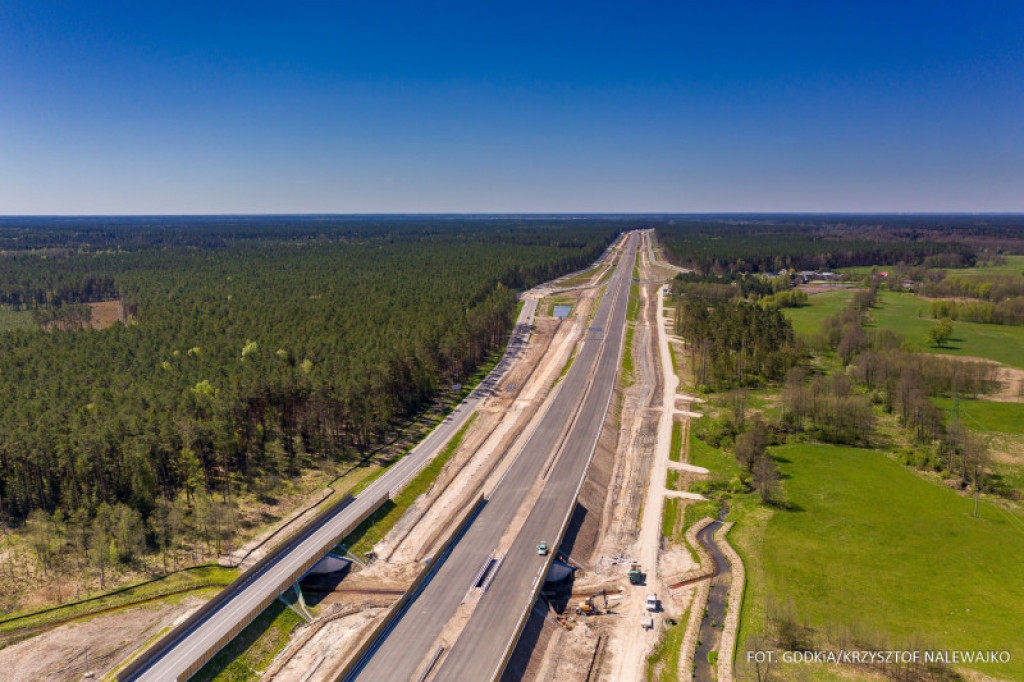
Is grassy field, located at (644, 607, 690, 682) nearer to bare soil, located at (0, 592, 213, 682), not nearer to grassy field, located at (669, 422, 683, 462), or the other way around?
grassy field, located at (669, 422, 683, 462)

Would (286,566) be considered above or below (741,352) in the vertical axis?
below

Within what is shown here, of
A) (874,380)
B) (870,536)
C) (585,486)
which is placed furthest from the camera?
(874,380)

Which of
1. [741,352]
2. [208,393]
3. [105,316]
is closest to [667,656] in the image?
[208,393]

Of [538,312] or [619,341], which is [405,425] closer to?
[619,341]

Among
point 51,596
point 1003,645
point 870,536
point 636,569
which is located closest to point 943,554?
point 870,536

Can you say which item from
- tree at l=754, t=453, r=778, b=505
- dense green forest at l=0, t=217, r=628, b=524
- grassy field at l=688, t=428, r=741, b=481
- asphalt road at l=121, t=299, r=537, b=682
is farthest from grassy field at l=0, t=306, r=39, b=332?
tree at l=754, t=453, r=778, b=505

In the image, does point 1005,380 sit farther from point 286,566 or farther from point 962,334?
point 286,566

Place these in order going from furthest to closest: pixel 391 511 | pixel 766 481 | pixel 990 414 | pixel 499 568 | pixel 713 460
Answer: pixel 990 414, pixel 713 460, pixel 766 481, pixel 391 511, pixel 499 568
